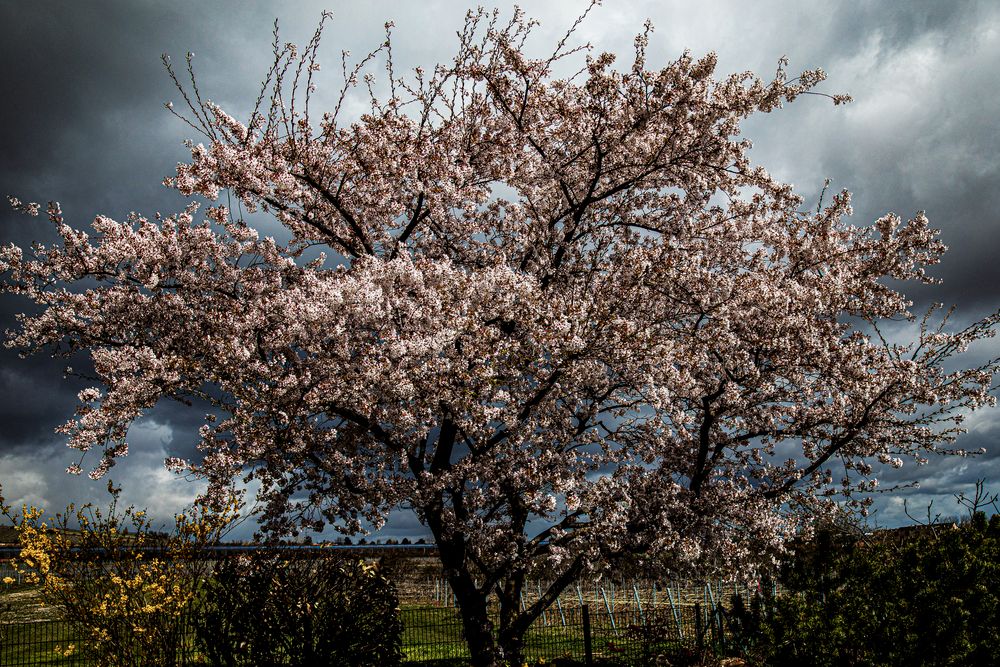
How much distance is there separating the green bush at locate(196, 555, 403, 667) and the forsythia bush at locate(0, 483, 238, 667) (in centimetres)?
100

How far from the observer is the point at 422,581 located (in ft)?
129

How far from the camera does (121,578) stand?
30.9 ft

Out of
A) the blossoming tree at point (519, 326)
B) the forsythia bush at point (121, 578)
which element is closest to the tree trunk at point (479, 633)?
the blossoming tree at point (519, 326)

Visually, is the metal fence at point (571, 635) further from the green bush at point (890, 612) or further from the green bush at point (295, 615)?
the green bush at point (890, 612)

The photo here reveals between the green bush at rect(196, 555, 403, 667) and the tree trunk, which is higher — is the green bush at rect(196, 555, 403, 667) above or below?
above

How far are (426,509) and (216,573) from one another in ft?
13.5

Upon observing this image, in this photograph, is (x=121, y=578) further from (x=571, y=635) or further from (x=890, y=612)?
(x=571, y=635)

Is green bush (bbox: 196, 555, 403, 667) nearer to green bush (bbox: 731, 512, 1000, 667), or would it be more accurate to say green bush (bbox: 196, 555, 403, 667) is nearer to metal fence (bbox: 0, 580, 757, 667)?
metal fence (bbox: 0, 580, 757, 667)

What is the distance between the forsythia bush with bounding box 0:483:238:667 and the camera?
938 centimetres

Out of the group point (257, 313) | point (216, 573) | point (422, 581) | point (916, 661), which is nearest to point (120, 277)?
point (257, 313)

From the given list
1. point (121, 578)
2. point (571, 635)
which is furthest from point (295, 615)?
point (571, 635)

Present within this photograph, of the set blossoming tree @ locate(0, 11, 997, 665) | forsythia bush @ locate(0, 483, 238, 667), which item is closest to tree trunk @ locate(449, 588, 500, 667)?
blossoming tree @ locate(0, 11, 997, 665)

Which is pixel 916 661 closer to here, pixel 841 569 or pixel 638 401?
pixel 841 569

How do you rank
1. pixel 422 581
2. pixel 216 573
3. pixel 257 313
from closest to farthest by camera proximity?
1. pixel 216 573
2. pixel 257 313
3. pixel 422 581
